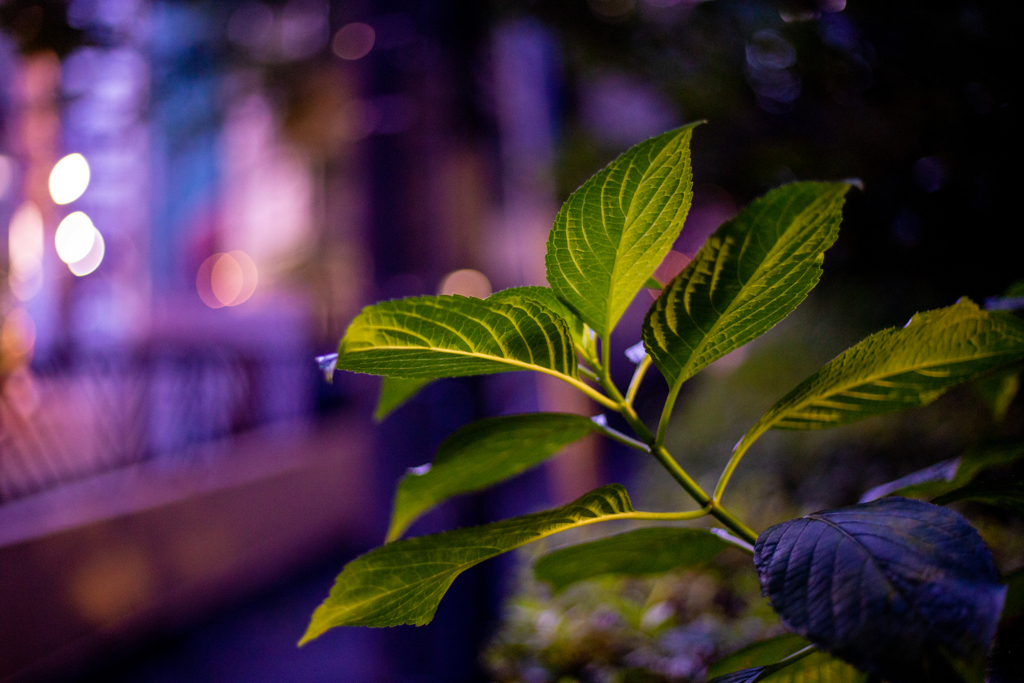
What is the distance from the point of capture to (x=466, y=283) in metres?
2.04

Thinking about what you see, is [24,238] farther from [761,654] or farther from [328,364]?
[761,654]

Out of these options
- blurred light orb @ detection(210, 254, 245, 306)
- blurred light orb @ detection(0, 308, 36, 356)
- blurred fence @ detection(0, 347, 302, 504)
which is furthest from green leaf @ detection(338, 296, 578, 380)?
blurred light orb @ detection(210, 254, 245, 306)

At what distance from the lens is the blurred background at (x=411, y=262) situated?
1.42 meters

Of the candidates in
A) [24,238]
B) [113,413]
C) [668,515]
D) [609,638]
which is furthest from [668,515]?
[24,238]

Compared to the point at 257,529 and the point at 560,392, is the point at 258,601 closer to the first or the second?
the point at 257,529

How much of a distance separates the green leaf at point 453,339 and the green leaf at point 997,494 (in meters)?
0.30

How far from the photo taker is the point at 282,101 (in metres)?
2.92

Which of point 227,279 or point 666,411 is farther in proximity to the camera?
point 227,279

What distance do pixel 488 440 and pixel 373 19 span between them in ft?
6.29

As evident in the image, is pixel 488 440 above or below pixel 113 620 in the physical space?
above

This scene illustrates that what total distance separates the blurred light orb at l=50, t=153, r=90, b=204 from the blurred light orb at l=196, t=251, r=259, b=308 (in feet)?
8.98

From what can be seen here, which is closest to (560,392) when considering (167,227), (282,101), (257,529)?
(257,529)

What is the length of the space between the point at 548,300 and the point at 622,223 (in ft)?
0.33

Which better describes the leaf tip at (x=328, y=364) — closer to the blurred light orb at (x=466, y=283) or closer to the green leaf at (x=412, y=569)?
the green leaf at (x=412, y=569)
